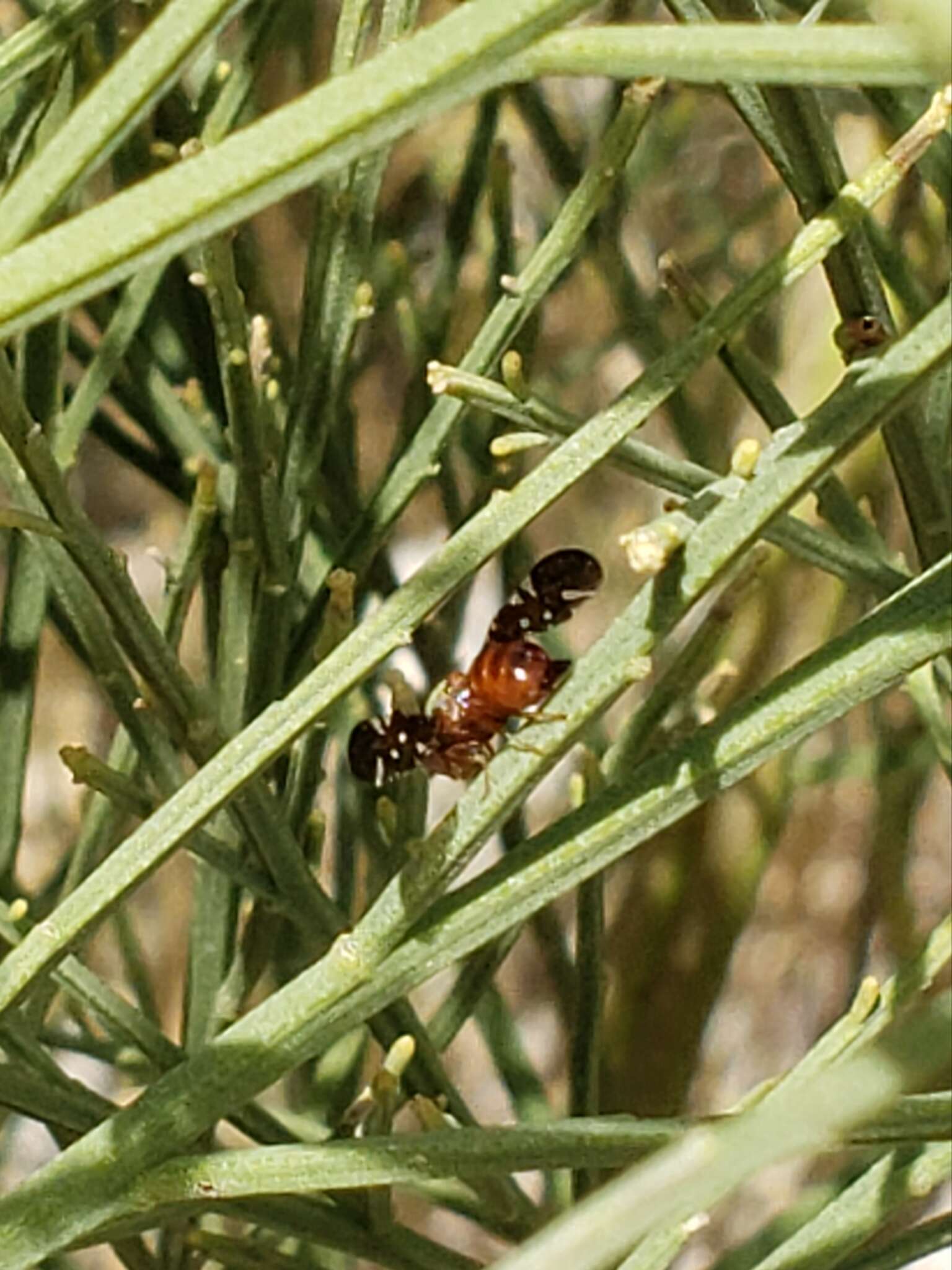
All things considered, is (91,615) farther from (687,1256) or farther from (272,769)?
(687,1256)

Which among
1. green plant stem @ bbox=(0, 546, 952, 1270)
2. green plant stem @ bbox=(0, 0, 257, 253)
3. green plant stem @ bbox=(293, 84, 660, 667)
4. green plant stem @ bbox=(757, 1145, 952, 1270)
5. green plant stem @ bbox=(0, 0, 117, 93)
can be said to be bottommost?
green plant stem @ bbox=(757, 1145, 952, 1270)

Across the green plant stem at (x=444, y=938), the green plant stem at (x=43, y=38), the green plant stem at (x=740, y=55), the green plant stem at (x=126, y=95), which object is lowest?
the green plant stem at (x=444, y=938)

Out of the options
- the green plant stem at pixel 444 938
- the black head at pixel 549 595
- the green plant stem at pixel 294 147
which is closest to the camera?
the green plant stem at pixel 294 147

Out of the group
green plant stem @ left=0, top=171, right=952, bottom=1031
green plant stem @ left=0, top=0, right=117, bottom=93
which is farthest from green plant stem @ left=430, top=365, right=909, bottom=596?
green plant stem @ left=0, top=0, right=117, bottom=93

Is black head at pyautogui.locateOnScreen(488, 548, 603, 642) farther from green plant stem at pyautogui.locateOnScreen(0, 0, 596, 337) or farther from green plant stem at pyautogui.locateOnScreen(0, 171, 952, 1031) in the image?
green plant stem at pyautogui.locateOnScreen(0, 0, 596, 337)

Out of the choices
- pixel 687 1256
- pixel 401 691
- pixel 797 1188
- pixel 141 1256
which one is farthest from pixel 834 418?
pixel 687 1256

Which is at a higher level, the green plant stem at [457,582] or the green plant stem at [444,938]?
the green plant stem at [457,582]

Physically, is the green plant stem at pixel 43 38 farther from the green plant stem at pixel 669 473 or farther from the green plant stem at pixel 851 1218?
the green plant stem at pixel 851 1218

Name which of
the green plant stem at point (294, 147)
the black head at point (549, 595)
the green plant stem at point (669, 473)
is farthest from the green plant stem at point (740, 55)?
the black head at point (549, 595)

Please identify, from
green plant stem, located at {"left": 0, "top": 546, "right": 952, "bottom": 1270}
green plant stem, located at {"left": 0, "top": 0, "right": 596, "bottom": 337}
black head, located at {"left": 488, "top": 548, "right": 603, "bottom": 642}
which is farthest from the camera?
black head, located at {"left": 488, "top": 548, "right": 603, "bottom": 642}
